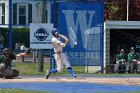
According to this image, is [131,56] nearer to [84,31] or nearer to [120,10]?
[84,31]

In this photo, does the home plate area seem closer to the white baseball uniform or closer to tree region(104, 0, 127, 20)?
the white baseball uniform

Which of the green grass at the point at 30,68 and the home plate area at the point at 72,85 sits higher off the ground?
the green grass at the point at 30,68

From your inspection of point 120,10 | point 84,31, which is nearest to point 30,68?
point 84,31

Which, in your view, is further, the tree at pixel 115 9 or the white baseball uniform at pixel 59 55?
the tree at pixel 115 9

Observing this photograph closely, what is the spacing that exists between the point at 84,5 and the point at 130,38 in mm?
4285

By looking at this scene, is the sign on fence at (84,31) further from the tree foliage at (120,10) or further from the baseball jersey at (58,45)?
the tree foliage at (120,10)

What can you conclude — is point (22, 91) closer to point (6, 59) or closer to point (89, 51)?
point (6, 59)

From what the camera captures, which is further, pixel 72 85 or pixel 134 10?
pixel 134 10

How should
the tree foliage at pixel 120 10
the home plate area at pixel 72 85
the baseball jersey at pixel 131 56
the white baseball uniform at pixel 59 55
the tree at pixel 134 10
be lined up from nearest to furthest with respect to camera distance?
the home plate area at pixel 72 85 < the white baseball uniform at pixel 59 55 < the baseball jersey at pixel 131 56 < the tree at pixel 134 10 < the tree foliage at pixel 120 10

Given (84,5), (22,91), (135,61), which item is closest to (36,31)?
(84,5)

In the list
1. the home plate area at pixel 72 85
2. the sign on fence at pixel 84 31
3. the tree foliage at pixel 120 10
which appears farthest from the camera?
the tree foliage at pixel 120 10

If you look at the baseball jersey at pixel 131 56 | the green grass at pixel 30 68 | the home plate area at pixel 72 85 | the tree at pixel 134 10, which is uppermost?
the tree at pixel 134 10

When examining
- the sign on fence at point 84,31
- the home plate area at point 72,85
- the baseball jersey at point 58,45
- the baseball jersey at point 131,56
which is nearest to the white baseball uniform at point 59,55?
the baseball jersey at point 58,45

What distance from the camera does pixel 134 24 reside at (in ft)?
99.3
